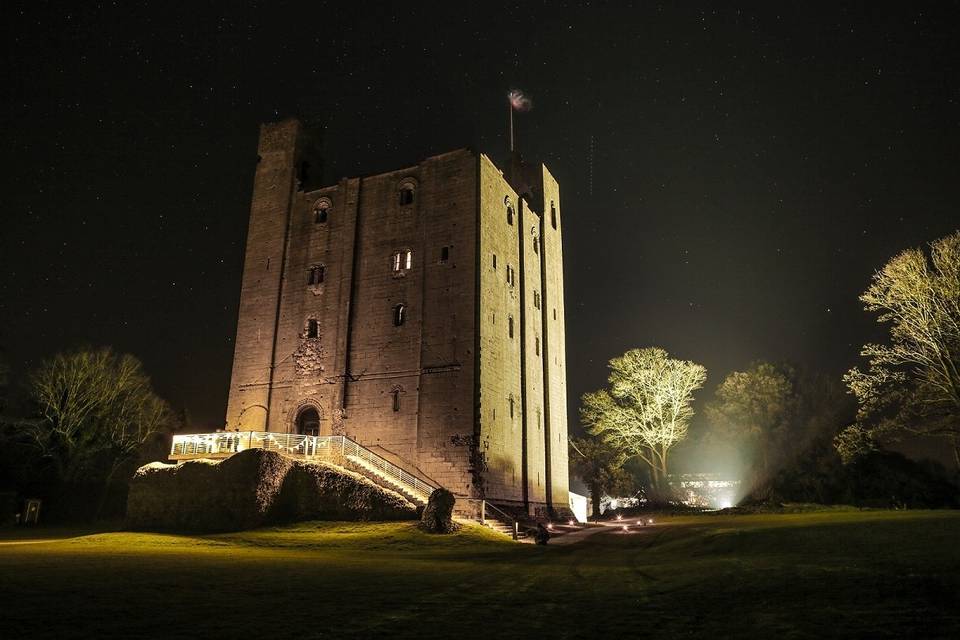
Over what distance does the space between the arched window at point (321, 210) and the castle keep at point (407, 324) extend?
0.24 ft

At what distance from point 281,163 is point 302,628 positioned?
35182mm

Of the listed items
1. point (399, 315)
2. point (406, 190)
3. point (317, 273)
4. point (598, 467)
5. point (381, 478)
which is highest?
point (406, 190)

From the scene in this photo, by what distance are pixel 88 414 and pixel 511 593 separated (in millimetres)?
37549

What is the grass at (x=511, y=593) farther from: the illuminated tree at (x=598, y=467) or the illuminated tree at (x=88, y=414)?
the illuminated tree at (x=598, y=467)

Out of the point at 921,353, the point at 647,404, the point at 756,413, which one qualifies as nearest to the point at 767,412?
the point at 756,413

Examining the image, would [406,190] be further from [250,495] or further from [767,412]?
[767,412]

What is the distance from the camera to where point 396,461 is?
29.4 m

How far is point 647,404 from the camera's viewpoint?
4422 centimetres

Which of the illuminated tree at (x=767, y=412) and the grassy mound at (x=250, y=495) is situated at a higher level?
the illuminated tree at (x=767, y=412)

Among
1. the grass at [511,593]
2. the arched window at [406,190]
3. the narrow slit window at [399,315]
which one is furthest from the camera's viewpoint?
the arched window at [406,190]

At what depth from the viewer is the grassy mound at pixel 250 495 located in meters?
22.2

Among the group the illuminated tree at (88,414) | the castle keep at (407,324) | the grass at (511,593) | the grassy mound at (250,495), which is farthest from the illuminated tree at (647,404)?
the illuminated tree at (88,414)

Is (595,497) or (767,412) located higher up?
(767,412)

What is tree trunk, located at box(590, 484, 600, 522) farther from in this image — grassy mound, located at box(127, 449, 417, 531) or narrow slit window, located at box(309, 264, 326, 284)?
grassy mound, located at box(127, 449, 417, 531)
